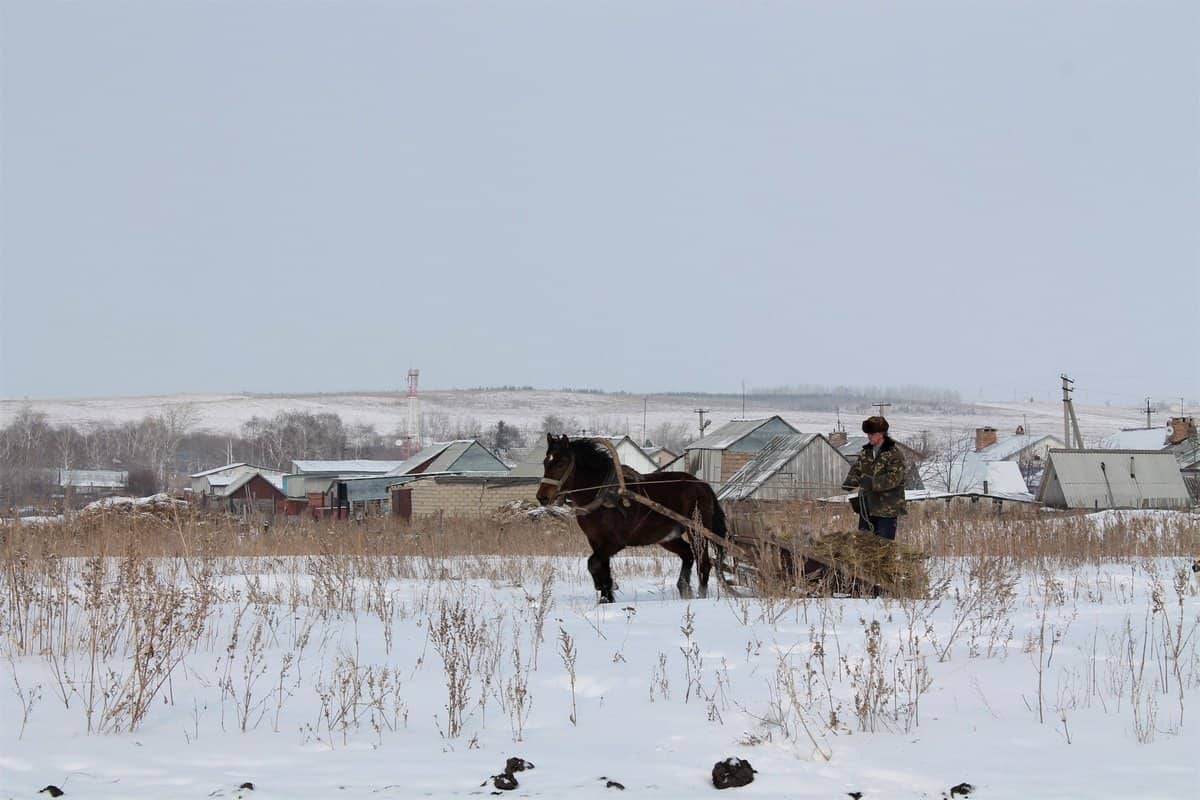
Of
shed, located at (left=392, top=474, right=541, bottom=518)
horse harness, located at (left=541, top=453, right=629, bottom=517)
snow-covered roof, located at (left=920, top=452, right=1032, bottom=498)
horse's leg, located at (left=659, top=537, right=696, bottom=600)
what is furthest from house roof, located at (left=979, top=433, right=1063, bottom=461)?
horse harness, located at (left=541, top=453, right=629, bottom=517)

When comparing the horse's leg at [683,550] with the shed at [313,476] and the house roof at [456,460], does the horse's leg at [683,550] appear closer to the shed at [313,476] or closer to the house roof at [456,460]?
the house roof at [456,460]

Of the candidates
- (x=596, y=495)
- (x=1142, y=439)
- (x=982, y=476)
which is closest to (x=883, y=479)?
(x=596, y=495)

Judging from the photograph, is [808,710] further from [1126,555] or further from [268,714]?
[1126,555]

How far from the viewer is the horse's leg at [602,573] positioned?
10.0 metres

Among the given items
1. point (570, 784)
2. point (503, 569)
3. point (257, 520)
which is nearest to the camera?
point (570, 784)

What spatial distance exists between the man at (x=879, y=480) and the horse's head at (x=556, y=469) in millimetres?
2592

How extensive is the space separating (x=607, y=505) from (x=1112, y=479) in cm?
4423

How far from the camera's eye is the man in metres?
9.74

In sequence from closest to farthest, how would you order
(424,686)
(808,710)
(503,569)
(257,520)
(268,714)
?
(808,710), (268,714), (424,686), (503,569), (257,520)

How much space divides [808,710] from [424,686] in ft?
7.27

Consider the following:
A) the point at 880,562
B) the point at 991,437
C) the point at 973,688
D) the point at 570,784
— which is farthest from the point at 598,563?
the point at 991,437

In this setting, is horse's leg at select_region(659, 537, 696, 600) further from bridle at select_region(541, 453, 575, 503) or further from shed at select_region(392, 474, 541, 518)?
shed at select_region(392, 474, 541, 518)

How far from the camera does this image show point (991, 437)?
304ft

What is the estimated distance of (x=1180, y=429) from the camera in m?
67.8
